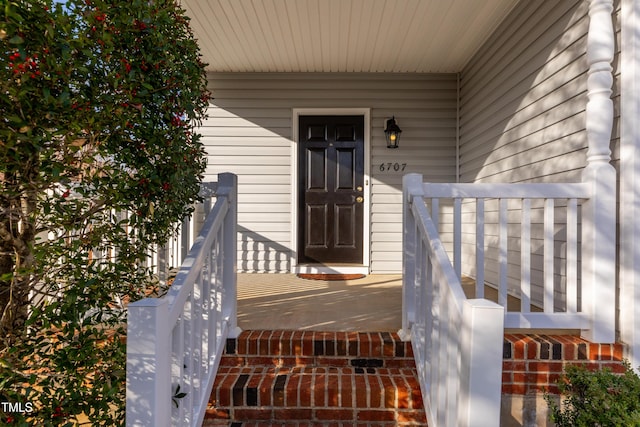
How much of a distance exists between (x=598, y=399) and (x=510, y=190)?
1005 mm

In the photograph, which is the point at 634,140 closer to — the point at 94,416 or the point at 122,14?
the point at 122,14

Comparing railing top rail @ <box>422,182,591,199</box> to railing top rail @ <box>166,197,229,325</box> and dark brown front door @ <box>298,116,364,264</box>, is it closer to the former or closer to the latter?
railing top rail @ <box>166,197,229,325</box>

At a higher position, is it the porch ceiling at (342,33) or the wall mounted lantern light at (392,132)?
A: the porch ceiling at (342,33)

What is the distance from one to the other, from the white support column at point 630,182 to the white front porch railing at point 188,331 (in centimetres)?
205

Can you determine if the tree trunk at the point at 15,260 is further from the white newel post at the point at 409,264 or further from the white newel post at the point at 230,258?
the white newel post at the point at 409,264

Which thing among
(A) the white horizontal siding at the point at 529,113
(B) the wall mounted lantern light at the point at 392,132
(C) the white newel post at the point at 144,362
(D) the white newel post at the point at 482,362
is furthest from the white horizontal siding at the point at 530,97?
(C) the white newel post at the point at 144,362

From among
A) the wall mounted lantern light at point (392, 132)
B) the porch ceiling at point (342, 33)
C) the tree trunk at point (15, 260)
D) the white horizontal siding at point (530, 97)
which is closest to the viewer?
the tree trunk at point (15, 260)

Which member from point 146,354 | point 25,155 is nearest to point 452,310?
point 146,354

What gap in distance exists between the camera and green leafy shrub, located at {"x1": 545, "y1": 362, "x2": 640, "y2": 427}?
146 centimetres

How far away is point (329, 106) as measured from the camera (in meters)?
4.33

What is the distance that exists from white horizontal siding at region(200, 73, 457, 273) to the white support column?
2.47 metres

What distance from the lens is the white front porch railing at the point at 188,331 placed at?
1.22m

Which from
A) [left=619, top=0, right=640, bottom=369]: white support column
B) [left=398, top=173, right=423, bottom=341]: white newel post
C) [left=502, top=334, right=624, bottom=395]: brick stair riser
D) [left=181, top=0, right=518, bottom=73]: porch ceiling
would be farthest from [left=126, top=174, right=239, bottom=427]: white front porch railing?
[left=619, top=0, right=640, bottom=369]: white support column

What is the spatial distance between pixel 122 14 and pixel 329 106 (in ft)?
10.4
